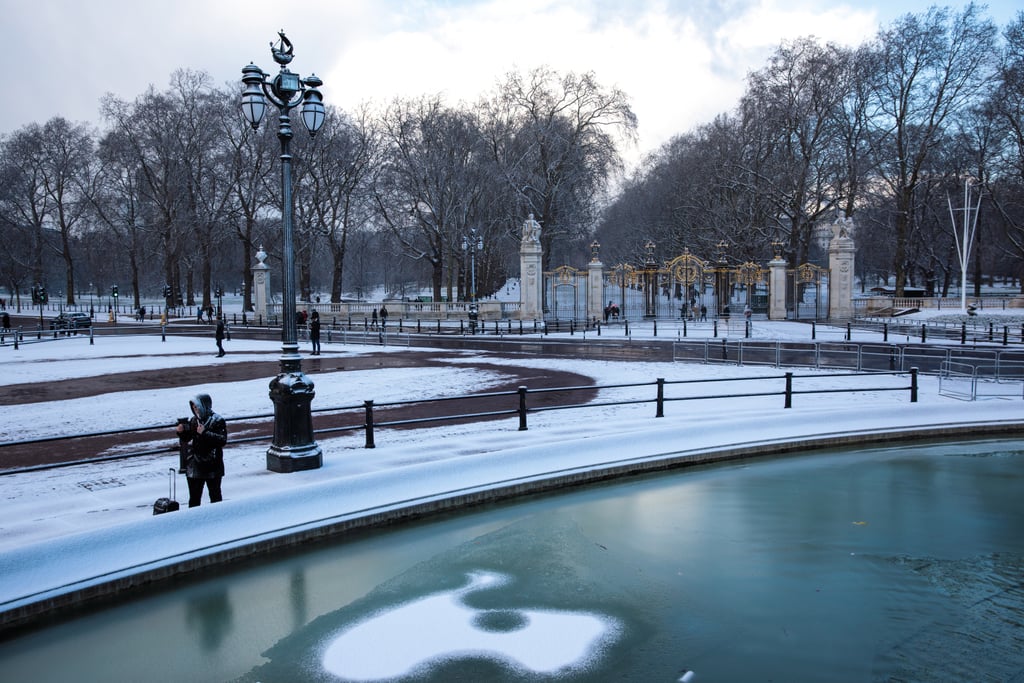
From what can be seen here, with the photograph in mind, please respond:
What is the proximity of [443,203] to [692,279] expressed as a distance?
19761 mm

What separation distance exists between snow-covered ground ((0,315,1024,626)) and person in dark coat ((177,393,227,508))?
38 centimetres

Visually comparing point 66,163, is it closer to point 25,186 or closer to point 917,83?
point 25,186

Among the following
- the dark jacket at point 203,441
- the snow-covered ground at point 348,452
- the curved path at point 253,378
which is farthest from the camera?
the curved path at point 253,378

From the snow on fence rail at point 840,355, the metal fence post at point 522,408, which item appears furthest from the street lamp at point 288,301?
the snow on fence rail at point 840,355

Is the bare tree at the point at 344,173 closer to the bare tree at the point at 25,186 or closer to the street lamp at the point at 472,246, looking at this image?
the street lamp at the point at 472,246

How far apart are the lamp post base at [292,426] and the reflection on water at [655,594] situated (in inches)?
76.8

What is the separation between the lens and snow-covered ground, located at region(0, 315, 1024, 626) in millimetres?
7500

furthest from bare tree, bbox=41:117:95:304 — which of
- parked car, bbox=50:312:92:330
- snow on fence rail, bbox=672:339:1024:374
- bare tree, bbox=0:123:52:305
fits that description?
snow on fence rail, bbox=672:339:1024:374

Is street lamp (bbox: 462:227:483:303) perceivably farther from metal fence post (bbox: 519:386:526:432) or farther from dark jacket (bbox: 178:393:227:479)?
dark jacket (bbox: 178:393:227:479)

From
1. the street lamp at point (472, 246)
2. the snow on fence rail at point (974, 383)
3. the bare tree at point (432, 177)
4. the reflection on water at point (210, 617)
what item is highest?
the bare tree at point (432, 177)

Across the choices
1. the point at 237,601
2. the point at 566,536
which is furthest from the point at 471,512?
the point at 237,601

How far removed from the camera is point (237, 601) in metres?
7.18

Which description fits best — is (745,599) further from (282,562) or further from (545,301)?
(545,301)

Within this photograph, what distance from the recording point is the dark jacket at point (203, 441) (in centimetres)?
806
